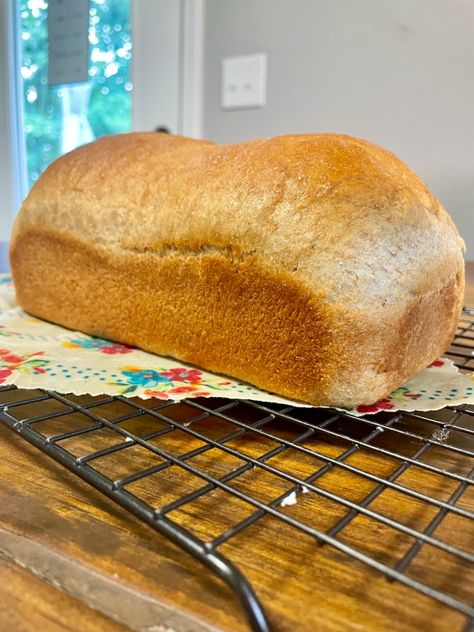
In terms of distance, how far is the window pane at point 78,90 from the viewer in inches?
86.6

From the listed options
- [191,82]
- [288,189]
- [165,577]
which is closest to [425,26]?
[191,82]

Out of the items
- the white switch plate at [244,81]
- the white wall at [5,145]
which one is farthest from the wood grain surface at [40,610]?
the white wall at [5,145]

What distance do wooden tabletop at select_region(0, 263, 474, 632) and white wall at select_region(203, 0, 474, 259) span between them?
4.43ft

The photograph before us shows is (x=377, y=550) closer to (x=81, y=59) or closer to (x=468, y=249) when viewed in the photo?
(x=468, y=249)

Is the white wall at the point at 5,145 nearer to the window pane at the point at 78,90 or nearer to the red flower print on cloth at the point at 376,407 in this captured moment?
the window pane at the point at 78,90

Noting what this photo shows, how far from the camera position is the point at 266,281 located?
2.19 ft

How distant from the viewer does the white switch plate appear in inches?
70.0

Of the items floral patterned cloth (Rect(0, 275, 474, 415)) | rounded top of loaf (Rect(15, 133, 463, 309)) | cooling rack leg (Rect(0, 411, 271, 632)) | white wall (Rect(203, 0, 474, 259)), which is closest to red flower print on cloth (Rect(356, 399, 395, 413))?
floral patterned cloth (Rect(0, 275, 474, 415))

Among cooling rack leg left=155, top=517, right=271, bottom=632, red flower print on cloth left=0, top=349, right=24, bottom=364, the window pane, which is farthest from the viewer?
the window pane

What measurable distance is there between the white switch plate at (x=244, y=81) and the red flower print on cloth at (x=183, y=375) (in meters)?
1.30

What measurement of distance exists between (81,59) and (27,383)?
219 centimetres

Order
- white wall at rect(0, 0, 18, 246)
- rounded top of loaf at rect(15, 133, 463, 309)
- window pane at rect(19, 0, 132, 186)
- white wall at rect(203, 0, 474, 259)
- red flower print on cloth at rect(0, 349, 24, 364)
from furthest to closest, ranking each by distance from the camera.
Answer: white wall at rect(0, 0, 18, 246)
window pane at rect(19, 0, 132, 186)
white wall at rect(203, 0, 474, 259)
red flower print on cloth at rect(0, 349, 24, 364)
rounded top of loaf at rect(15, 133, 463, 309)

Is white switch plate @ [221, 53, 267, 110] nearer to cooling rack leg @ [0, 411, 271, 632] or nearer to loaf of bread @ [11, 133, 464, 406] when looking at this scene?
loaf of bread @ [11, 133, 464, 406]

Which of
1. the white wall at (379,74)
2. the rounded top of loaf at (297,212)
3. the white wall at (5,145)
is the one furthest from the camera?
the white wall at (5,145)
